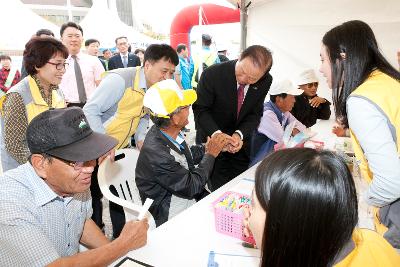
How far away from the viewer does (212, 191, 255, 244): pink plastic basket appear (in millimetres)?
1306

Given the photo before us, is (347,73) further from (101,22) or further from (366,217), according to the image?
(101,22)

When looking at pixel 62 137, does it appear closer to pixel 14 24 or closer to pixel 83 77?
pixel 83 77

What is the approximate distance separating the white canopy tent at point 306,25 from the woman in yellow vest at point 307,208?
3.53 m

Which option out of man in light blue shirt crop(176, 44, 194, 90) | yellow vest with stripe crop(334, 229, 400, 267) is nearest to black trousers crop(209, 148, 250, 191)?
yellow vest with stripe crop(334, 229, 400, 267)

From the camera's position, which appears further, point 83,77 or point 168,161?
point 83,77

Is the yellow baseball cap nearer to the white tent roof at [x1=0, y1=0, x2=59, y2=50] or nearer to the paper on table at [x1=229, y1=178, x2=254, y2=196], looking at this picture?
the paper on table at [x1=229, y1=178, x2=254, y2=196]

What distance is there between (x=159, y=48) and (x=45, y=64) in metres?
0.75

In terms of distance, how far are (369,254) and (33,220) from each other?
98 centimetres

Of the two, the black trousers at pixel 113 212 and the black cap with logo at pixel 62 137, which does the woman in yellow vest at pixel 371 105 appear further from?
the black trousers at pixel 113 212

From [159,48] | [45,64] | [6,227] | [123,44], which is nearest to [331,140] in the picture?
[159,48]

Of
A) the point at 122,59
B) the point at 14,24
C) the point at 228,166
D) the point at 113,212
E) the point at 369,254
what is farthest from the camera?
the point at 14,24

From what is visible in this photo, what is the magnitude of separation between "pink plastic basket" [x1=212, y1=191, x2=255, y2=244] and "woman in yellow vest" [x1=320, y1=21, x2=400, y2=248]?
0.52 metres

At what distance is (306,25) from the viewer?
3930 mm

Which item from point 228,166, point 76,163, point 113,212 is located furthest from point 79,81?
point 76,163
